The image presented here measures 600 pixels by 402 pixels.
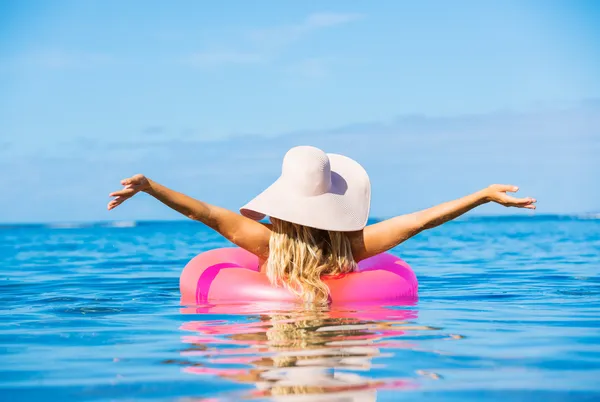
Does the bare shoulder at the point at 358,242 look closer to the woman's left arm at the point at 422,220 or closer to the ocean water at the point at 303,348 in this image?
the woman's left arm at the point at 422,220

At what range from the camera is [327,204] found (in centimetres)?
577

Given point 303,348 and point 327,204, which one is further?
point 327,204

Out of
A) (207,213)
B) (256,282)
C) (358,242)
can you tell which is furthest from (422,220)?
(207,213)

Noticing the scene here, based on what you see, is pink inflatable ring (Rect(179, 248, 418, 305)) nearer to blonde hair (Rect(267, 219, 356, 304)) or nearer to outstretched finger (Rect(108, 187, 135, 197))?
blonde hair (Rect(267, 219, 356, 304))

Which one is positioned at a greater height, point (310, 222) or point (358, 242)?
point (310, 222)

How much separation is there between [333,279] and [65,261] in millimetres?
8804

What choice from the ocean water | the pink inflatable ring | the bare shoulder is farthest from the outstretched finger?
the bare shoulder

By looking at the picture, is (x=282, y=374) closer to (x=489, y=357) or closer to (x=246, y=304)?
(x=489, y=357)

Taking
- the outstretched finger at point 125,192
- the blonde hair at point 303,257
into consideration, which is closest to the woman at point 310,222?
the blonde hair at point 303,257

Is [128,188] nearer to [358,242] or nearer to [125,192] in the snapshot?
[125,192]

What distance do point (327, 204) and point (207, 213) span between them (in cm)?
88

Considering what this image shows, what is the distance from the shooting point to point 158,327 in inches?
205

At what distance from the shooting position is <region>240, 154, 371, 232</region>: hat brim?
18.4 ft

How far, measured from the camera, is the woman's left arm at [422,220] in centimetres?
545
